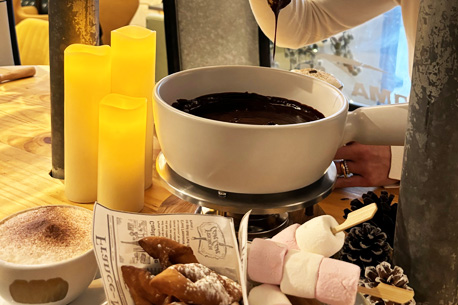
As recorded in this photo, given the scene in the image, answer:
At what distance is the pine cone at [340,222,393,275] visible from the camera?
29.5 inches

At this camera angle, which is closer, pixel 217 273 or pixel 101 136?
pixel 217 273

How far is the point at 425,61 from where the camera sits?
630 mm

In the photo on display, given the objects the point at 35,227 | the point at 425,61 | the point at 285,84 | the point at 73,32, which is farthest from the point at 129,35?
the point at 425,61

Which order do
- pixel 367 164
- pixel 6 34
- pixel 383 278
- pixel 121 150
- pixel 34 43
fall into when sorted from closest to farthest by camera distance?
pixel 383 278 → pixel 121 150 → pixel 367 164 → pixel 6 34 → pixel 34 43

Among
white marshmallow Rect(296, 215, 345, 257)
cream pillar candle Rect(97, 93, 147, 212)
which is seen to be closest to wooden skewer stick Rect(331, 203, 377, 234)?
white marshmallow Rect(296, 215, 345, 257)

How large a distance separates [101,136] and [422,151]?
1.64ft

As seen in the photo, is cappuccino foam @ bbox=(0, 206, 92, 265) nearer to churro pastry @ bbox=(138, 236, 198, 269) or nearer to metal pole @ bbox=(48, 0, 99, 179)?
churro pastry @ bbox=(138, 236, 198, 269)

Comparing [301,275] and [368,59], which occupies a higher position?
[301,275]

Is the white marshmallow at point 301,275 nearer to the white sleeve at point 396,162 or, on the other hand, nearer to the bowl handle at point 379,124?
the bowl handle at point 379,124

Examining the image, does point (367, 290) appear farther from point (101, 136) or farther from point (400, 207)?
point (101, 136)

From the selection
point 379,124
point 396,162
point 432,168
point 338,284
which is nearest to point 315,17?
point 396,162

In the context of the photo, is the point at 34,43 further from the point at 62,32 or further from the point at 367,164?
the point at 367,164

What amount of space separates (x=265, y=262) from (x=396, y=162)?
20.4 inches

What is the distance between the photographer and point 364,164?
104 cm
